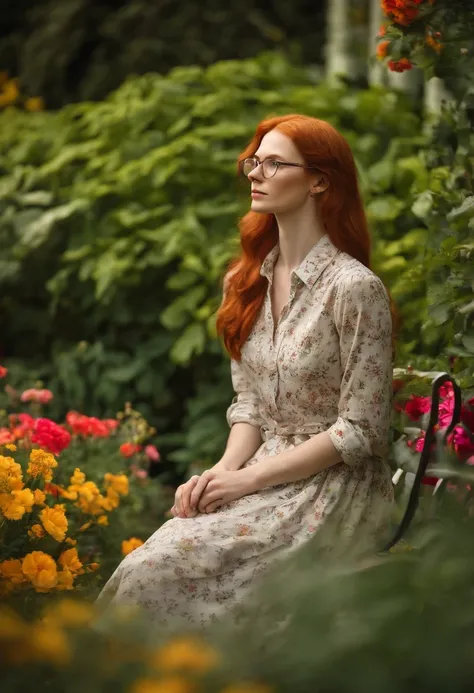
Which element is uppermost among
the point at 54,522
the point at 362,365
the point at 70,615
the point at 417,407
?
the point at 70,615

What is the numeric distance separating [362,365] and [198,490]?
1.66 feet

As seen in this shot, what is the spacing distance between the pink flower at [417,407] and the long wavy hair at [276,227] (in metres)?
0.39

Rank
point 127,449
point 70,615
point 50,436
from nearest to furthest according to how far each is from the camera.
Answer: point 70,615 < point 50,436 < point 127,449

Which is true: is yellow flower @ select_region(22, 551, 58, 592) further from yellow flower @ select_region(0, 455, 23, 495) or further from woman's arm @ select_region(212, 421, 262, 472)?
woman's arm @ select_region(212, 421, 262, 472)

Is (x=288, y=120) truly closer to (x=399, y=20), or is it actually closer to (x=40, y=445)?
(x=399, y=20)

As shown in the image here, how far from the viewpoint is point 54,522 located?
8.68 feet

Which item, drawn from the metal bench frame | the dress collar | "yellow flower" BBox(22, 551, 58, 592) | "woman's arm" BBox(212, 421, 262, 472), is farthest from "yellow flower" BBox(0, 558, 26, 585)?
the dress collar

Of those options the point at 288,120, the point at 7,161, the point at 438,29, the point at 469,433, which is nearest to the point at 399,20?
the point at 438,29

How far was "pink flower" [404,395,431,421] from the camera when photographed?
2653 mm

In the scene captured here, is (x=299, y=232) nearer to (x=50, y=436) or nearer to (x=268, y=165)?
(x=268, y=165)

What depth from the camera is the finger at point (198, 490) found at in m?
2.47

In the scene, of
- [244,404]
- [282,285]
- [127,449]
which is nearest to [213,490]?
[244,404]

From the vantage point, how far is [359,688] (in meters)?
1.14

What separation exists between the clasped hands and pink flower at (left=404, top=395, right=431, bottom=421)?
18.9 inches
